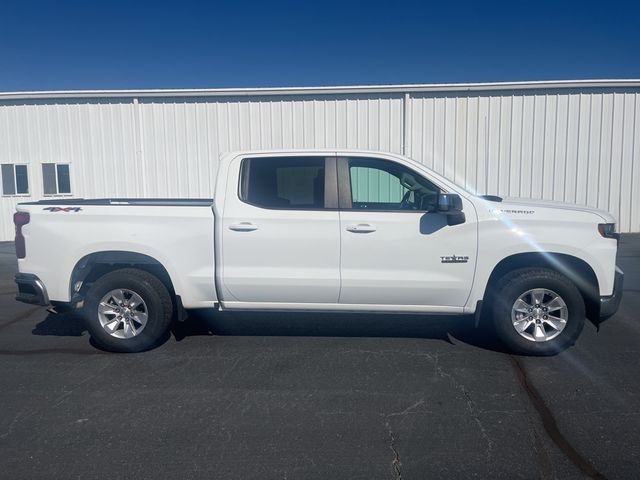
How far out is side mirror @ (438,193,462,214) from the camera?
212 inches

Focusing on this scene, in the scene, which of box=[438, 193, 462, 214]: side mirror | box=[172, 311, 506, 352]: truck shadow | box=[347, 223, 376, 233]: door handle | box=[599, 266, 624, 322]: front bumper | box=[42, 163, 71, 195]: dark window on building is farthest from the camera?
box=[42, 163, 71, 195]: dark window on building

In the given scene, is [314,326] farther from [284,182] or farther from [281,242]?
[284,182]

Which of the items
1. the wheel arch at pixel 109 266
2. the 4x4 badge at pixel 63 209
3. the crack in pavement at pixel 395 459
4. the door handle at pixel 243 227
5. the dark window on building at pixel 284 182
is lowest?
the crack in pavement at pixel 395 459

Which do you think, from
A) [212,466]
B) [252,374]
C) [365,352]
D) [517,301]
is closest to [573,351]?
[517,301]

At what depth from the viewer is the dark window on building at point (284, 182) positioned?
586 centimetres

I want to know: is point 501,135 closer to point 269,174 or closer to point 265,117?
point 265,117

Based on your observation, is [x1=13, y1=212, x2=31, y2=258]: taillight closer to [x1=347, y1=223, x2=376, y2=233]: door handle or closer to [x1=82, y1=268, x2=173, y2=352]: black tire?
[x1=82, y1=268, x2=173, y2=352]: black tire

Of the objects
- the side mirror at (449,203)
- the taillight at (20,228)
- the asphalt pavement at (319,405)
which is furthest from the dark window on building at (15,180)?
the side mirror at (449,203)

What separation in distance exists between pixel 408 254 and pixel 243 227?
1.61 m

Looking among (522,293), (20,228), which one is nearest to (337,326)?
(522,293)

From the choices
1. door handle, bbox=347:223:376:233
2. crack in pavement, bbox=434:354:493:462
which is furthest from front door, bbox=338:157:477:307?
crack in pavement, bbox=434:354:493:462

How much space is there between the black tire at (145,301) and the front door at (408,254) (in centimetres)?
178

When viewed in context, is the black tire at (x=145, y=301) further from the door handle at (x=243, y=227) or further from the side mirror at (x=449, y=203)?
the side mirror at (x=449, y=203)

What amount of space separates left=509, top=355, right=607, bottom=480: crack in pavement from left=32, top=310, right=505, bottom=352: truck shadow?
0.98 metres
